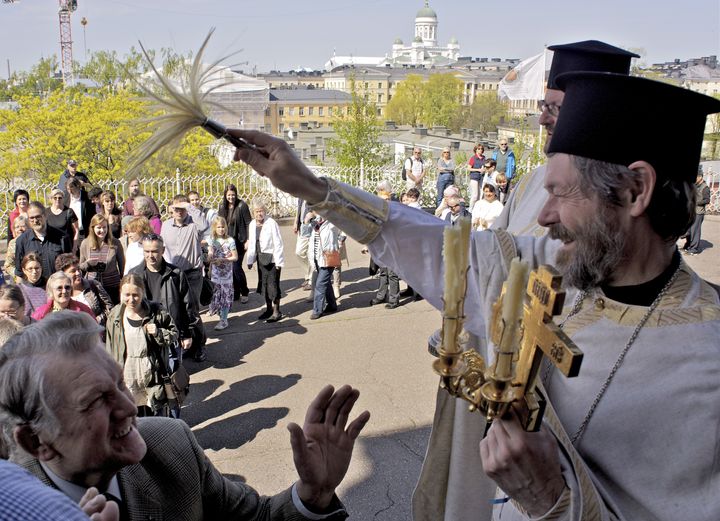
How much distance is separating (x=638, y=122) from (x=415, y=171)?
47.0ft

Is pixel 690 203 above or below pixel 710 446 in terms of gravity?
above

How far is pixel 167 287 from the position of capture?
6227 mm

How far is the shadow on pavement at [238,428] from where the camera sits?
5766mm

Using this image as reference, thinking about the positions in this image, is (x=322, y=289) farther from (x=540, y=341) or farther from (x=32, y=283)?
(x=540, y=341)

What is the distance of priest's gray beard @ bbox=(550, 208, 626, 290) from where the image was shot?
5.09 feet

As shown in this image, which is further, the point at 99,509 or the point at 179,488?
the point at 179,488

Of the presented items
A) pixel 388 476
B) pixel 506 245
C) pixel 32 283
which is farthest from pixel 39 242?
pixel 506 245

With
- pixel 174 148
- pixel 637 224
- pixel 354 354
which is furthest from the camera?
pixel 354 354

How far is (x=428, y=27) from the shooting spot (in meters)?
177

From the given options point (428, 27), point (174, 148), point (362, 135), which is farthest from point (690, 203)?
point (428, 27)

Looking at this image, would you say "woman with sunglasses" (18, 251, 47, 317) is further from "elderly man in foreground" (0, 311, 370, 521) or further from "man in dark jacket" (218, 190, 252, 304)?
"elderly man in foreground" (0, 311, 370, 521)

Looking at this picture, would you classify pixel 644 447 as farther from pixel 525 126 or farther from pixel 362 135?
pixel 525 126

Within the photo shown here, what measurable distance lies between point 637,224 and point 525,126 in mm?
20389

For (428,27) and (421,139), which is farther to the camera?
(428,27)
